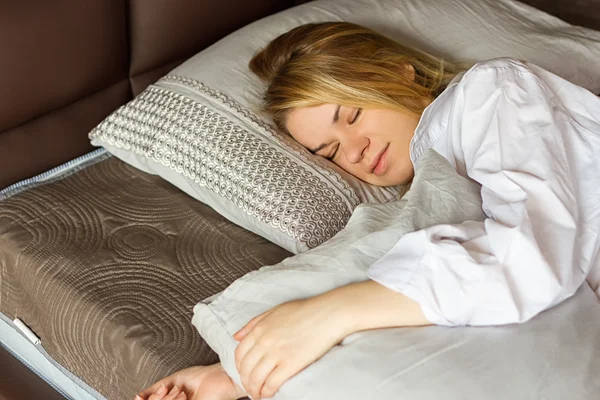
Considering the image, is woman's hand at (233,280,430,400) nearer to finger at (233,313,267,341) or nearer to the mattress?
finger at (233,313,267,341)

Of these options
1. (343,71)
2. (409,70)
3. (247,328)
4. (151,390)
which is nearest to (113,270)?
(151,390)

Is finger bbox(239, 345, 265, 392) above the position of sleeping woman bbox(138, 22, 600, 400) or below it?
below

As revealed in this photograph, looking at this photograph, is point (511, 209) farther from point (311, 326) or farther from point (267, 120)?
point (267, 120)

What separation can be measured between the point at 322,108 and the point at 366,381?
0.66 meters

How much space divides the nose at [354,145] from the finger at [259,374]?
0.54 meters

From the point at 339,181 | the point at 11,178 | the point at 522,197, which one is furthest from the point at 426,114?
the point at 11,178

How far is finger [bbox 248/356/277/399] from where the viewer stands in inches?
37.0

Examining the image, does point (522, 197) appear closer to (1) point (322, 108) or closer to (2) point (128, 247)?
(1) point (322, 108)

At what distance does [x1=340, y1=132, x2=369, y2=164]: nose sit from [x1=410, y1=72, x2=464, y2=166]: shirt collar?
3.8 inches

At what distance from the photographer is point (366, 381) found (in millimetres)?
873

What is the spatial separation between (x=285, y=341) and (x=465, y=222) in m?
0.28

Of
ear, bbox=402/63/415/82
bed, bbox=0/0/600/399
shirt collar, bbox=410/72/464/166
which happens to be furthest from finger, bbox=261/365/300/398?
ear, bbox=402/63/415/82

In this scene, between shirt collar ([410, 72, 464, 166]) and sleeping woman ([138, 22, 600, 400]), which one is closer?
sleeping woman ([138, 22, 600, 400])

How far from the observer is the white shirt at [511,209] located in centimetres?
92
